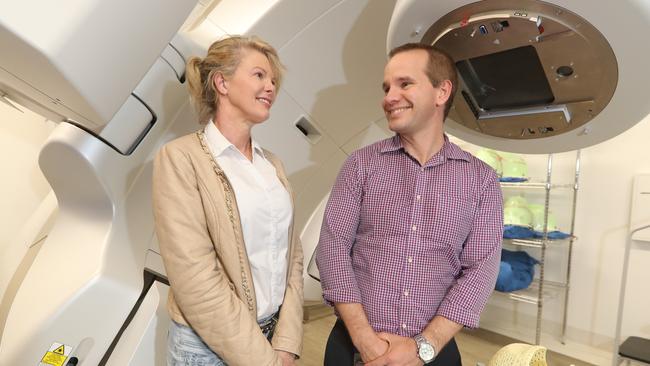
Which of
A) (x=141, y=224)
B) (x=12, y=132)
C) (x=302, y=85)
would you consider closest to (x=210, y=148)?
(x=141, y=224)

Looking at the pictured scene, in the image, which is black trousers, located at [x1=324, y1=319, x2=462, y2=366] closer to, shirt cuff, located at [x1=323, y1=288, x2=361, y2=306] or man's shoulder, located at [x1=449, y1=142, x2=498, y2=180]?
shirt cuff, located at [x1=323, y1=288, x2=361, y2=306]

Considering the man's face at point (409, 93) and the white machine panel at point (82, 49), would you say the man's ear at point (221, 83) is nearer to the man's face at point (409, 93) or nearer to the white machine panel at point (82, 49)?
the white machine panel at point (82, 49)

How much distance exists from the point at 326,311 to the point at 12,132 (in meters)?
2.15

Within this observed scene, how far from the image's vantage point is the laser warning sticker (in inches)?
37.6

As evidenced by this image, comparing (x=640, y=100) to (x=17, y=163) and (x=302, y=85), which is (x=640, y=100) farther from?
(x=17, y=163)

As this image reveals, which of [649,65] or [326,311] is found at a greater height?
[649,65]

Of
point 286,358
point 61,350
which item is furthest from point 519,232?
point 61,350

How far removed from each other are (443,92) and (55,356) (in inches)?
47.3

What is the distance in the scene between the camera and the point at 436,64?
1044 mm

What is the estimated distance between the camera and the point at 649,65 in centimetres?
88

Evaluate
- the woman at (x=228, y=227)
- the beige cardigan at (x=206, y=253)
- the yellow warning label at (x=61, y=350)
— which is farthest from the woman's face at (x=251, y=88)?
the yellow warning label at (x=61, y=350)

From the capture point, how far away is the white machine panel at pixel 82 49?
59 cm

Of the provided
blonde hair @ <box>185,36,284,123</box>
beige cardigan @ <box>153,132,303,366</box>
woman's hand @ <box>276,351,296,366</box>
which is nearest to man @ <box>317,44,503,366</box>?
woman's hand @ <box>276,351,296,366</box>

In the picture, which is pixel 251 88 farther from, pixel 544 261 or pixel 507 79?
pixel 544 261
